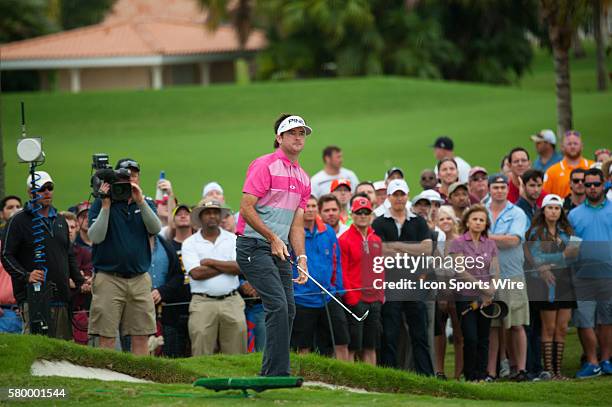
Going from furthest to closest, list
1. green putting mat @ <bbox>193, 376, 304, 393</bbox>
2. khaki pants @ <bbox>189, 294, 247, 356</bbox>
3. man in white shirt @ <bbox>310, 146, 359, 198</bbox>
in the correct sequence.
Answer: man in white shirt @ <bbox>310, 146, 359, 198</bbox> → khaki pants @ <bbox>189, 294, 247, 356</bbox> → green putting mat @ <bbox>193, 376, 304, 393</bbox>

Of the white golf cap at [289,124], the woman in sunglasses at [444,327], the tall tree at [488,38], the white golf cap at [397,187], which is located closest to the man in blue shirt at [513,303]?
the woman in sunglasses at [444,327]

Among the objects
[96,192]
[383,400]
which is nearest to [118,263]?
[96,192]

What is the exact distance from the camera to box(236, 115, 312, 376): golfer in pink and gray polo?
32.3ft

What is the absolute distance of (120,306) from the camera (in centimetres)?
1218

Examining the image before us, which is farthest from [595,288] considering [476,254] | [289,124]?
[289,124]

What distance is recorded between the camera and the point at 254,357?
11.8 m

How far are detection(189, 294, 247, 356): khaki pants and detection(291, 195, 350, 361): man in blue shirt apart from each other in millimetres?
715

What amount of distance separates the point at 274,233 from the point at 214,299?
3669mm

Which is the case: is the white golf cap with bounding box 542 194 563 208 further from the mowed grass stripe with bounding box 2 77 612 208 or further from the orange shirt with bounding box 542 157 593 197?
the mowed grass stripe with bounding box 2 77 612 208

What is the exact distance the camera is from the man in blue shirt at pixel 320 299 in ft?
42.9

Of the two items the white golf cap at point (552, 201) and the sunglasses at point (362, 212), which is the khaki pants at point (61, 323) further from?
the white golf cap at point (552, 201)

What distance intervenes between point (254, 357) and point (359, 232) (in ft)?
7.58

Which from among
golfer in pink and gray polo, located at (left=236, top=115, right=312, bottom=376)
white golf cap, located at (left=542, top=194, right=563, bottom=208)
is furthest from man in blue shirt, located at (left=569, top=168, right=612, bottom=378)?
golfer in pink and gray polo, located at (left=236, top=115, right=312, bottom=376)

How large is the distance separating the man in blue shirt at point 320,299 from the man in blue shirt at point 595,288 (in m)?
2.82
